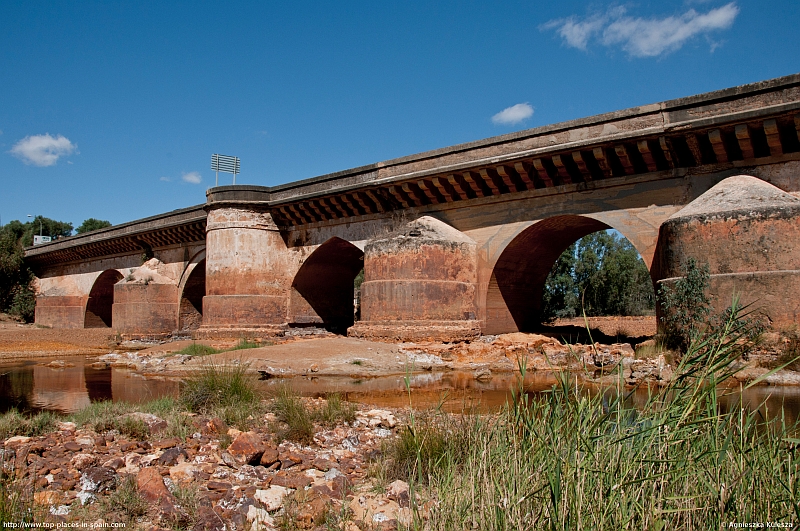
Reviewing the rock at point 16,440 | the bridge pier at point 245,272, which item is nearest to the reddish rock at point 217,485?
the rock at point 16,440

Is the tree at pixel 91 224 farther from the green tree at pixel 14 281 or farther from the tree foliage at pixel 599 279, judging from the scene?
the tree foliage at pixel 599 279

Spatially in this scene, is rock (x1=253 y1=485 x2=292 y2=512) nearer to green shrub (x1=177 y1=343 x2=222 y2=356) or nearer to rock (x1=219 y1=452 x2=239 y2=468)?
rock (x1=219 y1=452 x2=239 y2=468)

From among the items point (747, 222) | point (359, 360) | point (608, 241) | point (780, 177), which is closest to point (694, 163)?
point (780, 177)

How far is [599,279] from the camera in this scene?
29.3 metres

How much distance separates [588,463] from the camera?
8.04ft

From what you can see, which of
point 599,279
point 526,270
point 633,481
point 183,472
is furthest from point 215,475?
point 599,279

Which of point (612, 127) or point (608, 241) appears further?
point (608, 241)

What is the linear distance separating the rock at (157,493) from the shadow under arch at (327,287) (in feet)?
46.1

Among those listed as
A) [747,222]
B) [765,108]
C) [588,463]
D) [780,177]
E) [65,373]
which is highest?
[765,108]

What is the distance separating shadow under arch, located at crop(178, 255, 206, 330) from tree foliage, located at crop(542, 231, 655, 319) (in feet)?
49.6

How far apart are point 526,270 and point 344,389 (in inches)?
306

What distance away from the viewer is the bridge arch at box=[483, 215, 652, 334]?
13828 millimetres

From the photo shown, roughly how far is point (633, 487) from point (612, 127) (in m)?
10.4

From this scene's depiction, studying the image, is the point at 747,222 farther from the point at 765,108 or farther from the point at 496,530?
the point at 496,530
